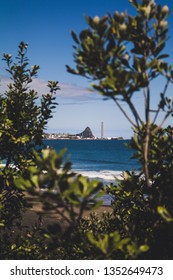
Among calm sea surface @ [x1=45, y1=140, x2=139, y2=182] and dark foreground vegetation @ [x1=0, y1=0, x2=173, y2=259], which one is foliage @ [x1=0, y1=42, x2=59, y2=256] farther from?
calm sea surface @ [x1=45, y1=140, x2=139, y2=182]

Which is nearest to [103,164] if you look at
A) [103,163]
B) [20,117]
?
[103,163]

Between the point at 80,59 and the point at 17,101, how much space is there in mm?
3646

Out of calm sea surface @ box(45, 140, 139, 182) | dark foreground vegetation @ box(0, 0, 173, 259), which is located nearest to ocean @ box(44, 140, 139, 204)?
calm sea surface @ box(45, 140, 139, 182)

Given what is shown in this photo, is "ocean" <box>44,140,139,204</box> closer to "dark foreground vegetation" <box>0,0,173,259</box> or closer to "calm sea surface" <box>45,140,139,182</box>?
"calm sea surface" <box>45,140,139,182</box>

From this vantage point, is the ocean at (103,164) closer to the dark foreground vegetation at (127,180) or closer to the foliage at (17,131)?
the foliage at (17,131)

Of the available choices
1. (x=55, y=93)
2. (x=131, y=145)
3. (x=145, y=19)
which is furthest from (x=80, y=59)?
(x=55, y=93)

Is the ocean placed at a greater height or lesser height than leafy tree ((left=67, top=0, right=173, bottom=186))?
lesser

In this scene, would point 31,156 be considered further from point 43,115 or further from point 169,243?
point 169,243

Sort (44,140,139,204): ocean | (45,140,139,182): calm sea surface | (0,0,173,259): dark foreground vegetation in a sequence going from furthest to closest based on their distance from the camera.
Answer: (45,140,139,182): calm sea surface, (44,140,139,204): ocean, (0,0,173,259): dark foreground vegetation

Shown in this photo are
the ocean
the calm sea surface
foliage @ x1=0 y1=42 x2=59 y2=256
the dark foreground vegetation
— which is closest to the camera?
the dark foreground vegetation

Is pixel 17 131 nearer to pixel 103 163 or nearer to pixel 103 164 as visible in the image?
pixel 103 164

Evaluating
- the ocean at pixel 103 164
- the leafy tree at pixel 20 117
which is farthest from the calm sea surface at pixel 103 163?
the leafy tree at pixel 20 117

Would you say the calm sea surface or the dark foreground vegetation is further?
the calm sea surface

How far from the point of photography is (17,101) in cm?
640
